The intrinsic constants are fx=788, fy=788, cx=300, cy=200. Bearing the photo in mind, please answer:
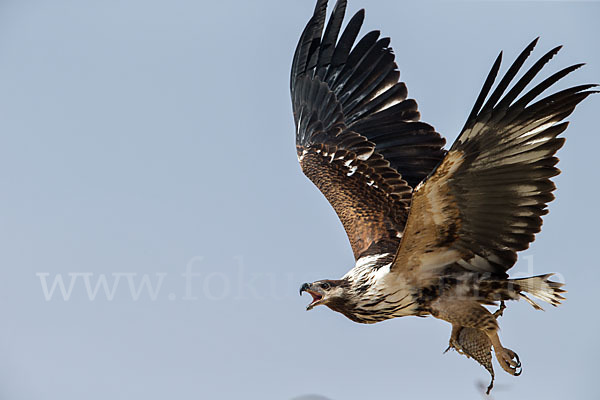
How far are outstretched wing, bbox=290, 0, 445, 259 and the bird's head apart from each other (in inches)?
35.6

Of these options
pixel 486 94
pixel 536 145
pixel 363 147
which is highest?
pixel 363 147

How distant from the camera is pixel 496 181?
6281 millimetres

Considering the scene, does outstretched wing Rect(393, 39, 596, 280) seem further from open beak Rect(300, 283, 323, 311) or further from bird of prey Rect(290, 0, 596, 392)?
open beak Rect(300, 283, 323, 311)

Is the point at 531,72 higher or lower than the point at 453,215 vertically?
higher

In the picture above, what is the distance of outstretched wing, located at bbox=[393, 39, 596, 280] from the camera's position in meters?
5.97

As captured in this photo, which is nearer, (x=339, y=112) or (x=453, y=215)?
(x=453, y=215)

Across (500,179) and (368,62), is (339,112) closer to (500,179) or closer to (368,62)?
(368,62)

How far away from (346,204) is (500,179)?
261 centimetres

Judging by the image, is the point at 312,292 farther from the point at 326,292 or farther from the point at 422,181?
the point at 422,181

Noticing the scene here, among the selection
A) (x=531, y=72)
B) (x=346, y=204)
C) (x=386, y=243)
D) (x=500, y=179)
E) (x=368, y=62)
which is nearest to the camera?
(x=531, y=72)

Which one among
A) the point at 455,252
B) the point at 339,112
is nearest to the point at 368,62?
the point at 339,112

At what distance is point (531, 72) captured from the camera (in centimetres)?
580

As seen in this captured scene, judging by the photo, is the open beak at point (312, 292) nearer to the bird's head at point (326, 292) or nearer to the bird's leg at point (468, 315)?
the bird's head at point (326, 292)

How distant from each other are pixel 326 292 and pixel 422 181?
159 cm
